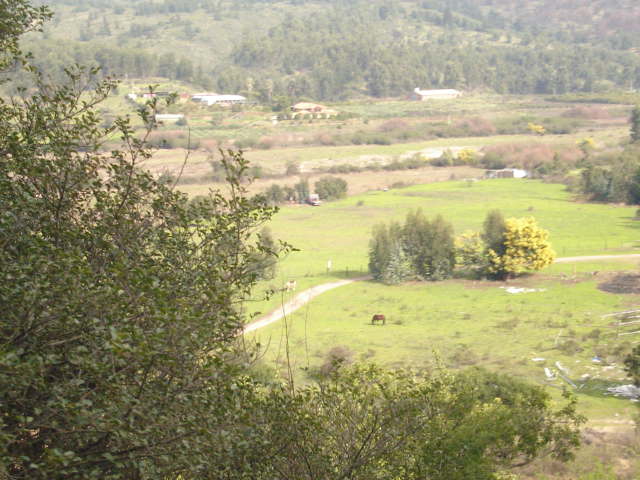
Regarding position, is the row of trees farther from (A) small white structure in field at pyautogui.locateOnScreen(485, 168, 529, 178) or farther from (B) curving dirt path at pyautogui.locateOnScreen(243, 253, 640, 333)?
(A) small white structure in field at pyautogui.locateOnScreen(485, 168, 529, 178)

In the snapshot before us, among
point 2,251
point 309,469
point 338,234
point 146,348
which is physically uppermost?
point 2,251

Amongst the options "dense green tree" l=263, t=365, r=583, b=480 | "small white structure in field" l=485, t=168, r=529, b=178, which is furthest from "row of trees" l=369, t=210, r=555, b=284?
"small white structure in field" l=485, t=168, r=529, b=178

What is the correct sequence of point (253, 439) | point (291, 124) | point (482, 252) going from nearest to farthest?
point (253, 439), point (482, 252), point (291, 124)

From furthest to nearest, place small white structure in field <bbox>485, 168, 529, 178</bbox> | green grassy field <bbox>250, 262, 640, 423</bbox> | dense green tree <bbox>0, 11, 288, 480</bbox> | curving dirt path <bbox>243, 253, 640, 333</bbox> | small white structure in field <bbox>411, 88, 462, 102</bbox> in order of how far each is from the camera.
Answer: small white structure in field <bbox>411, 88, 462, 102</bbox>, small white structure in field <bbox>485, 168, 529, 178</bbox>, curving dirt path <bbox>243, 253, 640, 333</bbox>, green grassy field <bbox>250, 262, 640, 423</bbox>, dense green tree <bbox>0, 11, 288, 480</bbox>

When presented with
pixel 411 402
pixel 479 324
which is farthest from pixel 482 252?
pixel 411 402

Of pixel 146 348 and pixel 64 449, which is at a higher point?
pixel 146 348

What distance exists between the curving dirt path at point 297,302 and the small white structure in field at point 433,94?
405 ft

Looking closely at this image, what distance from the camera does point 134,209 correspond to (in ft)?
27.7

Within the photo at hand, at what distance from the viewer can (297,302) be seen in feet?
142

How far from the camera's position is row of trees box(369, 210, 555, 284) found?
47469 millimetres

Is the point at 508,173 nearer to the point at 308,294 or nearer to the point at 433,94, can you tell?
the point at 308,294

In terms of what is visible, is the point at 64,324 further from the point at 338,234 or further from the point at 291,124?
the point at 291,124

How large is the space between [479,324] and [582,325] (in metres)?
4.68

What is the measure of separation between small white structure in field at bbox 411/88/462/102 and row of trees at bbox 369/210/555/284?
11989 cm
